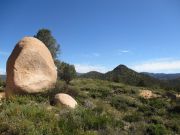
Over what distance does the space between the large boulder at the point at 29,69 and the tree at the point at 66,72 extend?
1668 cm

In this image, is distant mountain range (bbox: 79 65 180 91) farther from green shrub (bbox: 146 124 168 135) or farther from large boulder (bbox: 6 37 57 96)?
green shrub (bbox: 146 124 168 135)

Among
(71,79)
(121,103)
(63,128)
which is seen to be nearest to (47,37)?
(71,79)

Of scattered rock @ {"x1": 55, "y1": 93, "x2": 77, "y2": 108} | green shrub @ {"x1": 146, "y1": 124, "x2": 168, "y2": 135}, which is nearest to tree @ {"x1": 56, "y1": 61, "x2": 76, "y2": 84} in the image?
scattered rock @ {"x1": 55, "y1": 93, "x2": 77, "y2": 108}

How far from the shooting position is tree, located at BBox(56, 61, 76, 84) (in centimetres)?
3603

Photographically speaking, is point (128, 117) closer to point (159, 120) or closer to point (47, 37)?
point (159, 120)

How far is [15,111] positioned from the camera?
1191cm

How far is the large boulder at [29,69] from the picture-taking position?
676 inches

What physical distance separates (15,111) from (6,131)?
65.2 inches

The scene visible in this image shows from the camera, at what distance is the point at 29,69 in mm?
17906

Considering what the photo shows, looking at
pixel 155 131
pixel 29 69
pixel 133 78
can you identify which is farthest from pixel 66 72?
pixel 133 78

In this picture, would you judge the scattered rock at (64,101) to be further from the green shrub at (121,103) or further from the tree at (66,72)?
the tree at (66,72)

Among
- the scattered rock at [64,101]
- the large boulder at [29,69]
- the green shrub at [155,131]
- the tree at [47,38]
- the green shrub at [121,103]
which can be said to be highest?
the tree at [47,38]

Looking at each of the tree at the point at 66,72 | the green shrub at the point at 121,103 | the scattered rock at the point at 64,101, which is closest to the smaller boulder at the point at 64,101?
the scattered rock at the point at 64,101

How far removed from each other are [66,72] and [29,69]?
18612 millimetres
